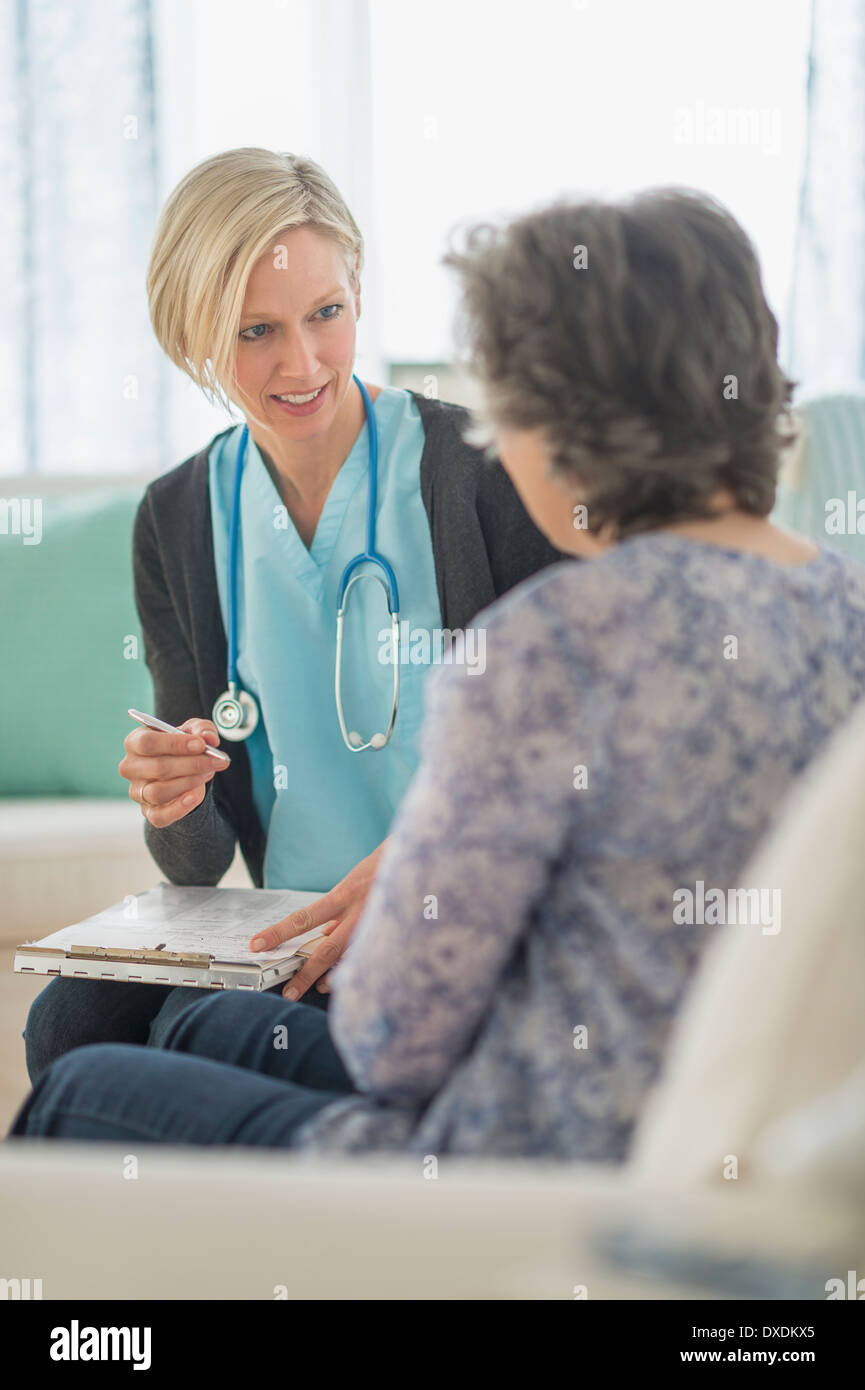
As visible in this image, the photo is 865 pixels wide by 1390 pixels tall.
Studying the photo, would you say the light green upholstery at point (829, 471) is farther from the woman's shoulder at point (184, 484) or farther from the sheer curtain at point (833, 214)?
the woman's shoulder at point (184, 484)

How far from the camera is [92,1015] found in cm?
123

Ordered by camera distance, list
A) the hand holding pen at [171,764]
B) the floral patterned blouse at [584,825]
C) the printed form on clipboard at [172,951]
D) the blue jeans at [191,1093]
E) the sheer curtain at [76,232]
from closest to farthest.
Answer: the floral patterned blouse at [584,825], the blue jeans at [191,1093], the printed form on clipboard at [172,951], the hand holding pen at [171,764], the sheer curtain at [76,232]

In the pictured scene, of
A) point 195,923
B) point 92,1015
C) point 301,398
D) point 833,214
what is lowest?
point 92,1015

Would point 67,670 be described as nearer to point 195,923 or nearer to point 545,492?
point 195,923

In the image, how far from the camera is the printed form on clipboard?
3.47 feet

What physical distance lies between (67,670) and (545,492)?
4.86ft

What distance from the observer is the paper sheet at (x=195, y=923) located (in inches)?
42.9

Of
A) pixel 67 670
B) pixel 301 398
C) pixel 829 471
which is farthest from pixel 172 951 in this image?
pixel 829 471

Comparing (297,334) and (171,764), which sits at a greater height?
(297,334)

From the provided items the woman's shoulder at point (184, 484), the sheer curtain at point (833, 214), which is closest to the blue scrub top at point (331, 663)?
the woman's shoulder at point (184, 484)

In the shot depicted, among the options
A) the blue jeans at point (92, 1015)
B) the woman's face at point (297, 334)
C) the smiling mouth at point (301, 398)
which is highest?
the woman's face at point (297, 334)

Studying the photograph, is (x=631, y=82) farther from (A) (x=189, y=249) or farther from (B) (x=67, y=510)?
(A) (x=189, y=249)

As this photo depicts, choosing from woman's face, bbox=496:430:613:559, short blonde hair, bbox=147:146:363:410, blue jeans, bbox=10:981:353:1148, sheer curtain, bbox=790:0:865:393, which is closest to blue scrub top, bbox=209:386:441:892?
short blonde hair, bbox=147:146:363:410
